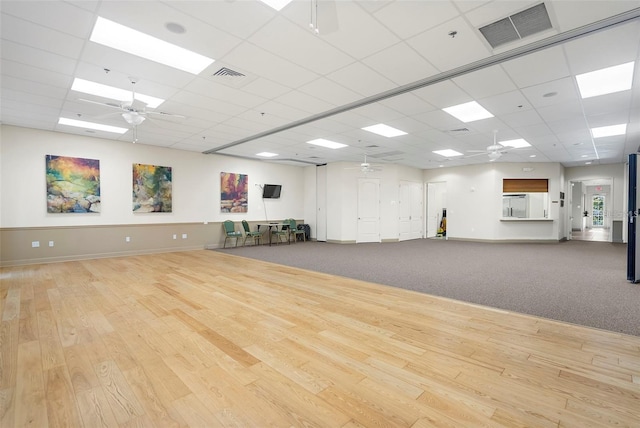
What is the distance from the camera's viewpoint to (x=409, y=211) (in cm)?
1248

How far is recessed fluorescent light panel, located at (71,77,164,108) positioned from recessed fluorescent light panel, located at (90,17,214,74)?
1.41 meters

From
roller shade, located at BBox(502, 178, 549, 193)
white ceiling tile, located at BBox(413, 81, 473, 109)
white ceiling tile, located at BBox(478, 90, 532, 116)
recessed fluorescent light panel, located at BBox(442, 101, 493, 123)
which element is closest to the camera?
white ceiling tile, located at BBox(413, 81, 473, 109)

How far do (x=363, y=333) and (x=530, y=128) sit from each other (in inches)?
260

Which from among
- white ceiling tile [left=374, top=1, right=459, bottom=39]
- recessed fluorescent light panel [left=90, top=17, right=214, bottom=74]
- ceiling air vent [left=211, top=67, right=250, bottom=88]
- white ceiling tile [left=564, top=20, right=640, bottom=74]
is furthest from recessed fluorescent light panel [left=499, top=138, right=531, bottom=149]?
recessed fluorescent light panel [left=90, top=17, right=214, bottom=74]

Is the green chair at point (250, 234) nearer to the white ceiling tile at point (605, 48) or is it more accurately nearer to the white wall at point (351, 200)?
the white wall at point (351, 200)

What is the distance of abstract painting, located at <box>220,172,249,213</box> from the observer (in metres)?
10.1

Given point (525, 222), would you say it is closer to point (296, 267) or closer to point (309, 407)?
point (296, 267)

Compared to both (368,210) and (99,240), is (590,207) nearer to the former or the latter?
(368,210)

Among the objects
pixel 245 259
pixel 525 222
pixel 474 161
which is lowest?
pixel 245 259

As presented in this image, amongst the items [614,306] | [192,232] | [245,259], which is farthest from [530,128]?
[192,232]

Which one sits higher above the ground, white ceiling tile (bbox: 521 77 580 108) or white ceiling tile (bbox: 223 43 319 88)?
white ceiling tile (bbox: 223 43 319 88)

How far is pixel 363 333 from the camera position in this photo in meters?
2.90

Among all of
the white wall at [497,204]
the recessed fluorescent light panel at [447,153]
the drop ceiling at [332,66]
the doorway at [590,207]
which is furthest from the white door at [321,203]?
the doorway at [590,207]

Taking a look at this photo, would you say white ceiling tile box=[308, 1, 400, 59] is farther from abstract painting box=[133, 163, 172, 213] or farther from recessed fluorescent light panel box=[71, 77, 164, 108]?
abstract painting box=[133, 163, 172, 213]
